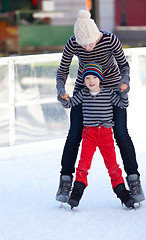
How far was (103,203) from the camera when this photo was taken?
16.0 ft

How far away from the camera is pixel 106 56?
4449 millimetres

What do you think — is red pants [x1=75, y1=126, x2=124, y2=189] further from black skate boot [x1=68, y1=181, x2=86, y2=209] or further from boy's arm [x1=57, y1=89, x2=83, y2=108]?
boy's arm [x1=57, y1=89, x2=83, y2=108]

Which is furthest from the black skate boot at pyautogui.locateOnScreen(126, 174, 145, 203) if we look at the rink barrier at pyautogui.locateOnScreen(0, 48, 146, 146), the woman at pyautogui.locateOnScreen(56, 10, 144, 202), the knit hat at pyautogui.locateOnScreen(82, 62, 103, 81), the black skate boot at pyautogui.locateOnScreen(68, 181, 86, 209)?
the rink barrier at pyautogui.locateOnScreen(0, 48, 146, 146)

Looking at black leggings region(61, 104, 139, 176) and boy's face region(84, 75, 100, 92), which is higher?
boy's face region(84, 75, 100, 92)

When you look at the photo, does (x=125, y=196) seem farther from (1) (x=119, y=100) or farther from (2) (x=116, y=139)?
(1) (x=119, y=100)

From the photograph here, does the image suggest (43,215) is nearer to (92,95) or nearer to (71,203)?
(71,203)

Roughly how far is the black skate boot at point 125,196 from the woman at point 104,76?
0.16 ft

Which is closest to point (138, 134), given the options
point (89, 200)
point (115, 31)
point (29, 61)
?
point (29, 61)

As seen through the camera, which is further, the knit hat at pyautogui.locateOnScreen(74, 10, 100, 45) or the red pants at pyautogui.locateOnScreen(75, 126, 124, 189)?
the red pants at pyautogui.locateOnScreen(75, 126, 124, 189)

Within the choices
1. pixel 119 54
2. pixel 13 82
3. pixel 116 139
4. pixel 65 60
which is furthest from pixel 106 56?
pixel 13 82

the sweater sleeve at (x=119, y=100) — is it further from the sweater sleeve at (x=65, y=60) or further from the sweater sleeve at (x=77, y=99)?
the sweater sleeve at (x=65, y=60)

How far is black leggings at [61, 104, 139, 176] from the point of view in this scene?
14.9 feet

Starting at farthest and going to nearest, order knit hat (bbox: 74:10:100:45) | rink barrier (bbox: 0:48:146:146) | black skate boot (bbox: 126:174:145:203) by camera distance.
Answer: rink barrier (bbox: 0:48:146:146)
black skate boot (bbox: 126:174:145:203)
knit hat (bbox: 74:10:100:45)

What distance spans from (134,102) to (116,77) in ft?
10.2
